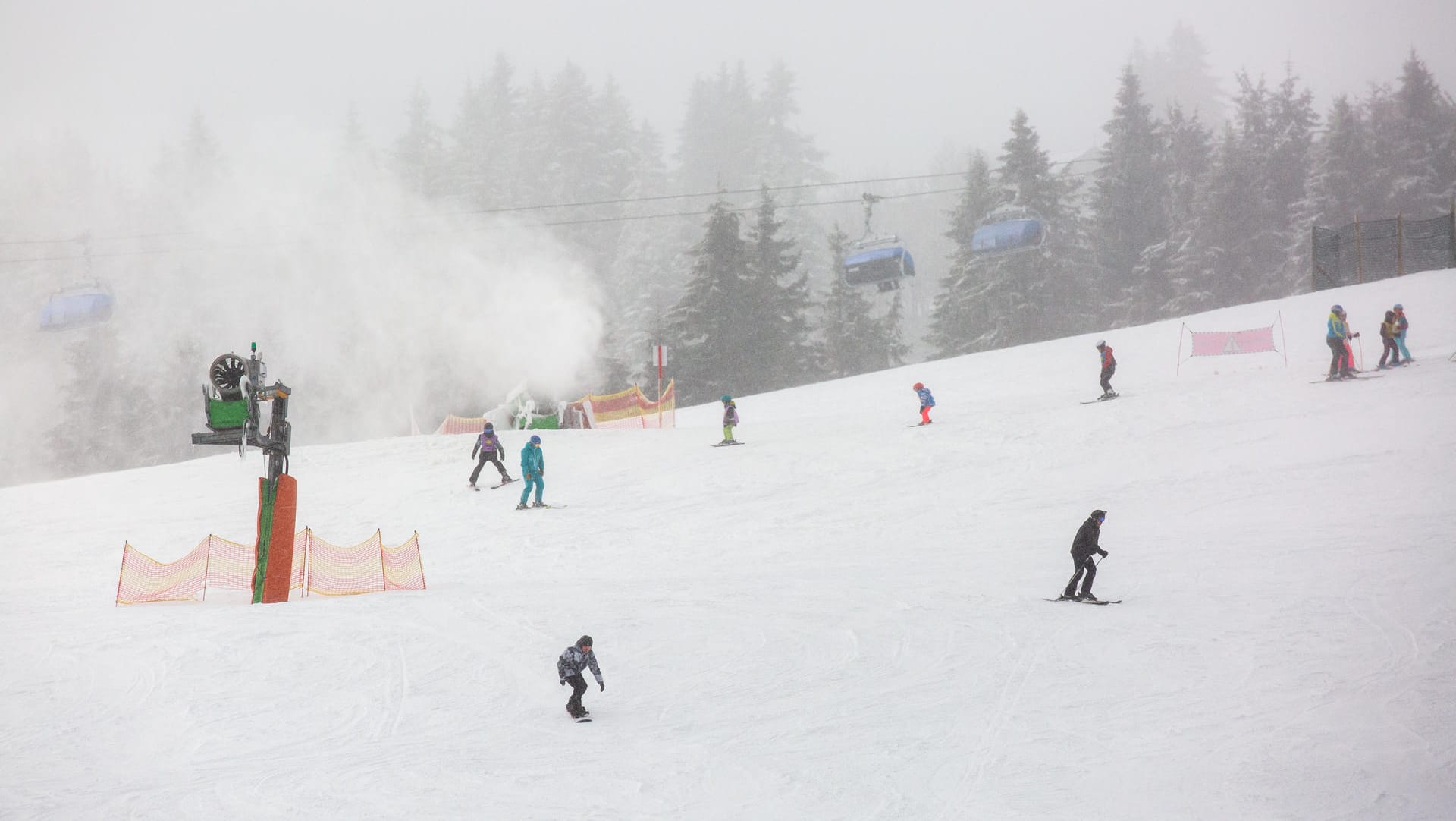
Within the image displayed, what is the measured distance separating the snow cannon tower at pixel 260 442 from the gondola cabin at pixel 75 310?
2746 cm

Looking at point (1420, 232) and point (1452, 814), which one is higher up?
point (1420, 232)

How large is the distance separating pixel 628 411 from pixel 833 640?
20614mm

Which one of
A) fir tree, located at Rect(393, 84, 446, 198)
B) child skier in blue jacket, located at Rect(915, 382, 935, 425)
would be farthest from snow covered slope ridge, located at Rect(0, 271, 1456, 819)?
fir tree, located at Rect(393, 84, 446, 198)

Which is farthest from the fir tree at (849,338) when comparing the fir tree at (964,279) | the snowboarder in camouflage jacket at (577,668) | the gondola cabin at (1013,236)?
the snowboarder in camouflage jacket at (577,668)

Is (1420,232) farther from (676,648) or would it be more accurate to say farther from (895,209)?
(895,209)

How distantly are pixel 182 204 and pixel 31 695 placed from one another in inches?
3353

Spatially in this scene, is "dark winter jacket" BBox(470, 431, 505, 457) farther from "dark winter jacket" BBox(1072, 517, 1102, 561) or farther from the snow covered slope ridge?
"dark winter jacket" BBox(1072, 517, 1102, 561)

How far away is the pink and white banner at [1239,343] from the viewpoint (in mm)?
26391

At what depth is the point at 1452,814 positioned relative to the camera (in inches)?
289

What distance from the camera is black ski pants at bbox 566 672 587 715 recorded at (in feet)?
31.5

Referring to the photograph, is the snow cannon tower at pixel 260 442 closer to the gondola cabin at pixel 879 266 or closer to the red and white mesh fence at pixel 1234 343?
the red and white mesh fence at pixel 1234 343

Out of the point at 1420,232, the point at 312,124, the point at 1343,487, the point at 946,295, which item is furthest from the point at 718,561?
the point at 312,124

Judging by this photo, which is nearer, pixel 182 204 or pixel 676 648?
pixel 676 648

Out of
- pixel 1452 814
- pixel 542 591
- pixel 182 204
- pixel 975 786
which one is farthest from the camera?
pixel 182 204
